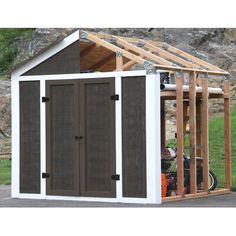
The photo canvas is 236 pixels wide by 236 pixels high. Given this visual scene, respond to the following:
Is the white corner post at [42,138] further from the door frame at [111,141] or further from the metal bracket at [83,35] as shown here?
the metal bracket at [83,35]

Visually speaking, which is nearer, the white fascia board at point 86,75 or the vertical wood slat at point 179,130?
the white fascia board at point 86,75

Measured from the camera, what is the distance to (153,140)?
11.5 m

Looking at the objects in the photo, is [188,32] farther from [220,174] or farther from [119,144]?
[119,144]

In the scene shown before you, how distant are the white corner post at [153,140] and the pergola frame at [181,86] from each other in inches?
10.0

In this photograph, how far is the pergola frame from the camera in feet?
39.3

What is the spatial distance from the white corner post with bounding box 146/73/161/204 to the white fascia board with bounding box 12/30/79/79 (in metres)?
1.76

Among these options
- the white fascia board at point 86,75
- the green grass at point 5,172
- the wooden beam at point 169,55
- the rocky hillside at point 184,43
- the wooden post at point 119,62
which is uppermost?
the rocky hillside at point 184,43

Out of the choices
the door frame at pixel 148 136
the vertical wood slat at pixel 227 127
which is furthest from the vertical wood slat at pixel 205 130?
the door frame at pixel 148 136

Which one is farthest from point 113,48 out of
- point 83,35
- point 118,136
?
point 118,136

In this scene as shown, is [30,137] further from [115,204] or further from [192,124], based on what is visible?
[192,124]

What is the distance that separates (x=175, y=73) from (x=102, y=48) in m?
1.47

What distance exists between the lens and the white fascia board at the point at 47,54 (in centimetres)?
1255

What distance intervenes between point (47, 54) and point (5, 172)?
6.33 m

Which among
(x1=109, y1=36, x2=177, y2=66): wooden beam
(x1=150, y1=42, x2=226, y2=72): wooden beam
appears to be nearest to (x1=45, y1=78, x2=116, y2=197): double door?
(x1=109, y1=36, x2=177, y2=66): wooden beam
